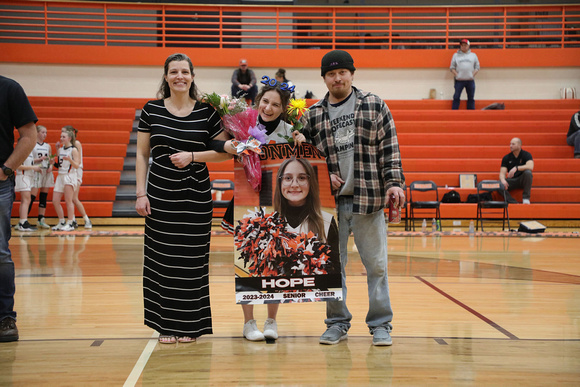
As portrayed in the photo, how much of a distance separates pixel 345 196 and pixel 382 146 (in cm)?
33

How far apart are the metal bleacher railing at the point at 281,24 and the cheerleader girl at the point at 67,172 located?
5062mm

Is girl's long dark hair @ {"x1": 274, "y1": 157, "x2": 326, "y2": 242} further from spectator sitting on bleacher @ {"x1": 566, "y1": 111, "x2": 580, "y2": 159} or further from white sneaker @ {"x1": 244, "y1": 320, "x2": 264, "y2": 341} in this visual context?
spectator sitting on bleacher @ {"x1": 566, "y1": 111, "x2": 580, "y2": 159}

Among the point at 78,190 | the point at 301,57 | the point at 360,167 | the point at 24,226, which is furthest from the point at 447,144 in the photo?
the point at 360,167

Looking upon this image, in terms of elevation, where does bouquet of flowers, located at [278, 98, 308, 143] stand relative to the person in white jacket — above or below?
below

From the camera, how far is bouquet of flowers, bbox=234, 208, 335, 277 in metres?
2.83

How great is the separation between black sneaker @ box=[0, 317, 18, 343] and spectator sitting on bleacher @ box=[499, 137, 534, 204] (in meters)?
7.97

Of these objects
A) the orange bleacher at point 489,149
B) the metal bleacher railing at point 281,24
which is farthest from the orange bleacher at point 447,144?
the metal bleacher railing at point 281,24

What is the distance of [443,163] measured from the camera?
10141 mm

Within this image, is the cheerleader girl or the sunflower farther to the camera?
the cheerleader girl

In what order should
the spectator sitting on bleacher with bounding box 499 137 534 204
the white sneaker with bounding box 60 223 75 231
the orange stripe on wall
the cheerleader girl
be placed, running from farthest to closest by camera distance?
the orange stripe on wall
the spectator sitting on bleacher with bounding box 499 137 534 204
the white sneaker with bounding box 60 223 75 231
the cheerleader girl

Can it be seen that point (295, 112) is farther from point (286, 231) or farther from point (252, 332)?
point (252, 332)

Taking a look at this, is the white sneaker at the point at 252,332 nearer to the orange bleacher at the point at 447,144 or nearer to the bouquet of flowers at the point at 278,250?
the bouquet of flowers at the point at 278,250

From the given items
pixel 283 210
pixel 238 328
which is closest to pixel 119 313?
pixel 238 328

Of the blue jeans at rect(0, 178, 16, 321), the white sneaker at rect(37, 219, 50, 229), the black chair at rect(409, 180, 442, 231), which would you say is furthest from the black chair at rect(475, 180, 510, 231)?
the blue jeans at rect(0, 178, 16, 321)
